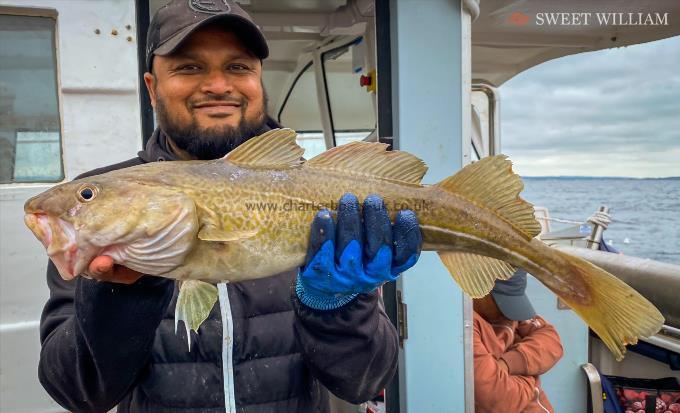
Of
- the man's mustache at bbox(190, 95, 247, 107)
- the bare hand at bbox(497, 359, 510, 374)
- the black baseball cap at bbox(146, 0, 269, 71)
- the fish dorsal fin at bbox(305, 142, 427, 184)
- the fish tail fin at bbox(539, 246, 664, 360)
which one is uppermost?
the black baseball cap at bbox(146, 0, 269, 71)

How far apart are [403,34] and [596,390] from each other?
3.27m

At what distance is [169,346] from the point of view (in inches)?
81.2

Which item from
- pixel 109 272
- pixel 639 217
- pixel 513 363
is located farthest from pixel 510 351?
pixel 639 217

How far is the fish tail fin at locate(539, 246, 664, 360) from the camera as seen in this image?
6.34 feet

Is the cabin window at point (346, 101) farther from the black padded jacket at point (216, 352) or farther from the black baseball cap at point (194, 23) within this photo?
the black padded jacket at point (216, 352)

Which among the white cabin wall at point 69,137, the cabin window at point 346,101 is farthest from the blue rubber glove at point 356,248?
the cabin window at point 346,101

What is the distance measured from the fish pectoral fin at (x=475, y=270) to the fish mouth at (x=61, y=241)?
1.29 metres

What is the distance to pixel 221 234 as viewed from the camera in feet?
5.55

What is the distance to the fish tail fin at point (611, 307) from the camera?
193 cm

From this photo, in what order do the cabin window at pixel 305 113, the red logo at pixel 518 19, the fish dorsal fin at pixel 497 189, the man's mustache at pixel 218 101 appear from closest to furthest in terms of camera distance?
the fish dorsal fin at pixel 497 189
the man's mustache at pixel 218 101
the red logo at pixel 518 19
the cabin window at pixel 305 113

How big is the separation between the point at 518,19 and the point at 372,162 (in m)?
3.98

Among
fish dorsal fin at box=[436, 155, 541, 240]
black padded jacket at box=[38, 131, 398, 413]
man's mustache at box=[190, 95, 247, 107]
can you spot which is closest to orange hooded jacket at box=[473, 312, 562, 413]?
black padded jacket at box=[38, 131, 398, 413]

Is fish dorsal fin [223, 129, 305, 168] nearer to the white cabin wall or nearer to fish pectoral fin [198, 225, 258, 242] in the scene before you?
fish pectoral fin [198, 225, 258, 242]

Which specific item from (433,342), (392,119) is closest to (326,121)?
(392,119)
